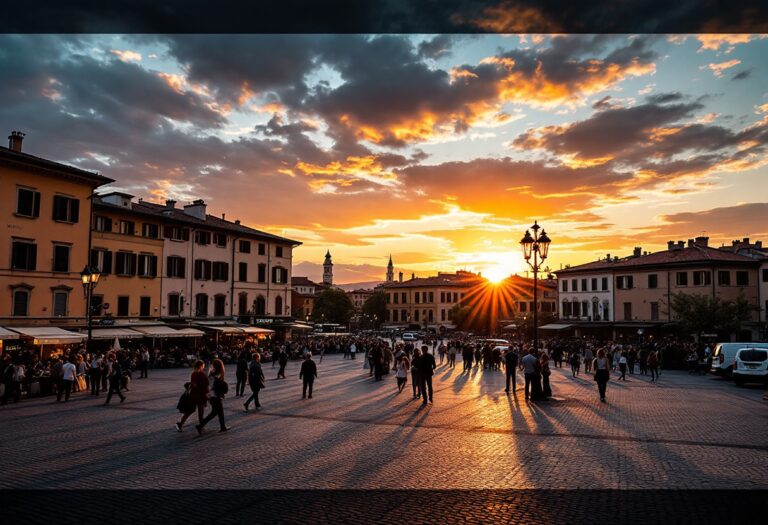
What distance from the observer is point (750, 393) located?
21.3 meters

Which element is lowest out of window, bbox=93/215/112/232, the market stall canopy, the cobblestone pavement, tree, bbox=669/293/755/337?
the cobblestone pavement

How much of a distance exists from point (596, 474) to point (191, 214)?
140 ft

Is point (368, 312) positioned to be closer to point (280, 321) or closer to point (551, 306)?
point (551, 306)

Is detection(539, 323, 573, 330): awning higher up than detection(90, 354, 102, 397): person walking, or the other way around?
detection(539, 323, 573, 330): awning

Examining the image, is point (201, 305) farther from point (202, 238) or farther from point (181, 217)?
point (181, 217)

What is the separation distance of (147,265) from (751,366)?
36.1 metres

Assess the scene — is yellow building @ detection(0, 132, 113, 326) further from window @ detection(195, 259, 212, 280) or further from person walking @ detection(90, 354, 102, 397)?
person walking @ detection(90, 354, 102, 397)

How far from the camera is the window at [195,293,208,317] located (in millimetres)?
43219

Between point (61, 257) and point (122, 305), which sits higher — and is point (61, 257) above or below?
above

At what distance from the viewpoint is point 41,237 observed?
3033 centimetres

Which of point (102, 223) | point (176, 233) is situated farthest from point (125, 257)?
point (176, 233)

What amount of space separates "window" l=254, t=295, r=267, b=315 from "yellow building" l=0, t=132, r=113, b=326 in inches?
708

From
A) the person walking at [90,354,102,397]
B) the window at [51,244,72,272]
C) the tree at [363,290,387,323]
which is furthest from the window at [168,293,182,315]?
the tree at [363,290,387,323]

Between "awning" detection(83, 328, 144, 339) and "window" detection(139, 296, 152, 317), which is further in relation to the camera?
"window" detection(139, 296, 152, 317)
